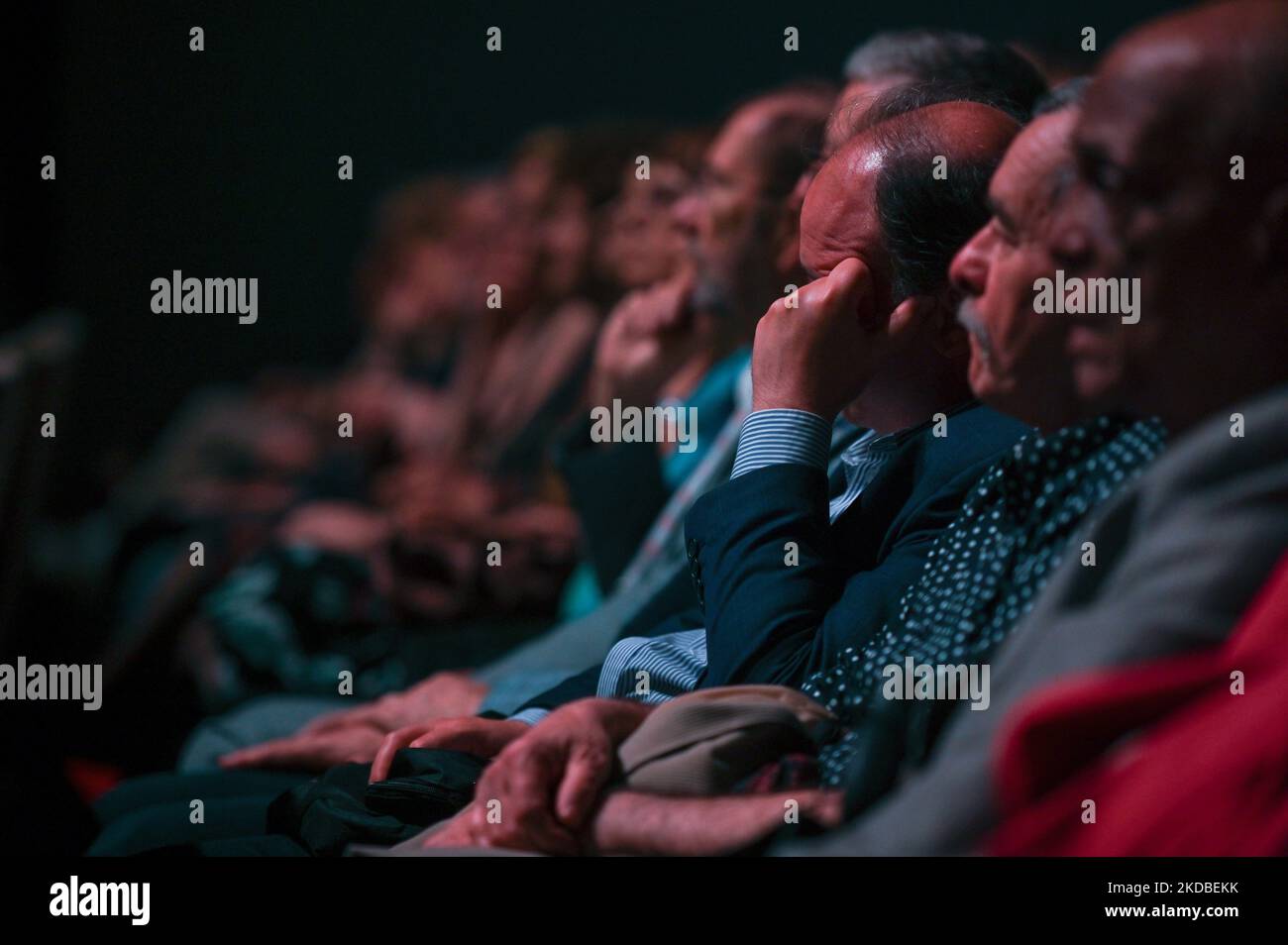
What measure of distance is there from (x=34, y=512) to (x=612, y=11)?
2632 mm

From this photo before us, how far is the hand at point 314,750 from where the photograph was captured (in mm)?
1912

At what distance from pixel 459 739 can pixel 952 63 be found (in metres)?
1.11

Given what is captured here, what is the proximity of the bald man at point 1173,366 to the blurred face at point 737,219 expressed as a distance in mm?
975

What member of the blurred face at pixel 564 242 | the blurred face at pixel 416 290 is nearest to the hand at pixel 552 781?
the blurred face at pixel 564 242

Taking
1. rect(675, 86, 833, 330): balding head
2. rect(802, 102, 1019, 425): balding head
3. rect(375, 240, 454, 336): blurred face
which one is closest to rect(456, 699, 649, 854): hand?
rect(802, 102, 1019, 425): balding head

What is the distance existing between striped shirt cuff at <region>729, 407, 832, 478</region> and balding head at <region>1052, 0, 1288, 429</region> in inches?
13.4

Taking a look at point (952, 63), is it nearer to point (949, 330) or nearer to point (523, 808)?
point (949, 330)

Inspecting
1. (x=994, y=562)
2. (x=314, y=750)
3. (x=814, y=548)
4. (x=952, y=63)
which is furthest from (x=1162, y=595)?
(x=314, y=750)

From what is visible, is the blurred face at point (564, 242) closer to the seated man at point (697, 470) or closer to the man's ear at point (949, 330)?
the seated man at point (697, 470)

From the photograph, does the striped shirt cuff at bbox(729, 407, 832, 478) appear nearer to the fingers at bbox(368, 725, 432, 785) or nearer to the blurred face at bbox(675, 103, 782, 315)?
the fingers at bbox(368, 725, 432, 785)

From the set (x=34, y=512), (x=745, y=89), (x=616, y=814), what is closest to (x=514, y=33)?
(x=745, y=89)

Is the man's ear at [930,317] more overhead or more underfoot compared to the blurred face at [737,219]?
more underfoot

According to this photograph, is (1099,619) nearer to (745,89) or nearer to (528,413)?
(528,413)

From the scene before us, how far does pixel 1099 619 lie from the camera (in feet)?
3.19
